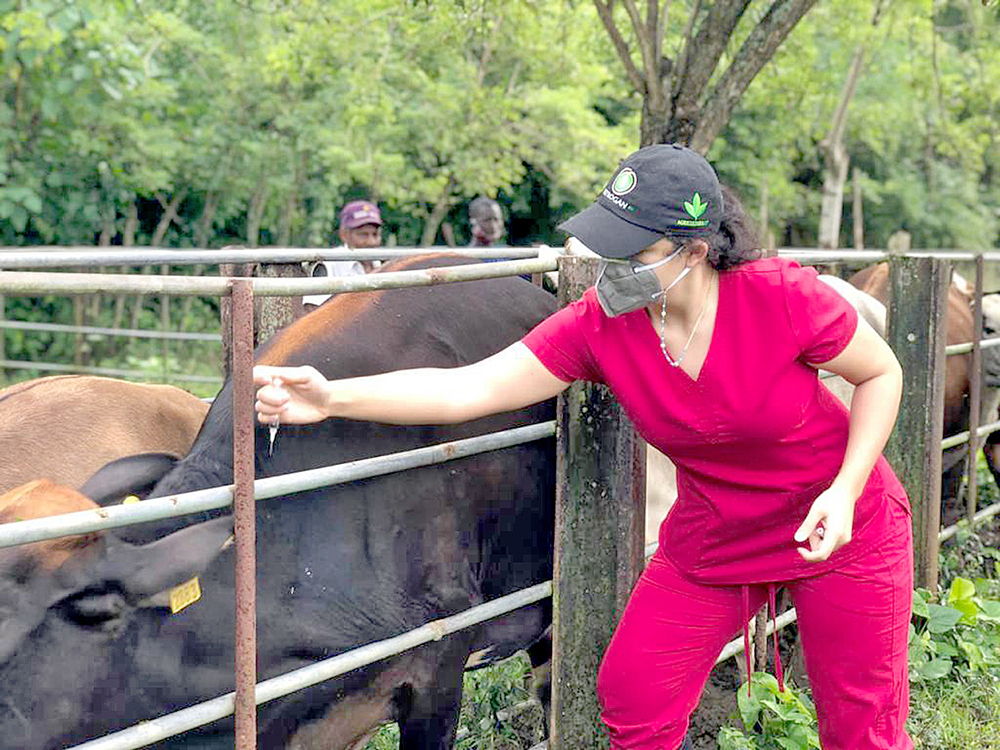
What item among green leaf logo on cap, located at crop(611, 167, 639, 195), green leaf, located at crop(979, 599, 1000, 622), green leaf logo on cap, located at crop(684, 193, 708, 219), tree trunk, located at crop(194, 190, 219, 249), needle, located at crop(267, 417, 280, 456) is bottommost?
green leaf, located at crop(979, 599, 1000, 622)

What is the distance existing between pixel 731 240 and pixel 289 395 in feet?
3.44

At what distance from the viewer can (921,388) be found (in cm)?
514

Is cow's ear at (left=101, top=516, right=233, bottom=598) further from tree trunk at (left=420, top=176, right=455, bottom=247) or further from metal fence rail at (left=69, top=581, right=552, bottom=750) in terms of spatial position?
tree trunk at (left=420, top=176, right=455, bottom=247)

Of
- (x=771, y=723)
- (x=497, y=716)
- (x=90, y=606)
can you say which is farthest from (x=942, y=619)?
(x=90, y=606)

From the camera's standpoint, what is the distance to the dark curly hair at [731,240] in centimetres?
282

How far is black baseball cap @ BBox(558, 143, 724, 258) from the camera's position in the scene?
2701 mm

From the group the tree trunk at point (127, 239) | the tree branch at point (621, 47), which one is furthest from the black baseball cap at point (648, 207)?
the tree trunk at point (127, 239)

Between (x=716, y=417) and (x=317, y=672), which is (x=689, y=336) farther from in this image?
(x=317, y=672)

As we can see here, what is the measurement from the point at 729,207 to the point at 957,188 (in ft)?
80.1

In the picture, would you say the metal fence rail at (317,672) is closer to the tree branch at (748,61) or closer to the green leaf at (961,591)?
the green leaf at (961,591)

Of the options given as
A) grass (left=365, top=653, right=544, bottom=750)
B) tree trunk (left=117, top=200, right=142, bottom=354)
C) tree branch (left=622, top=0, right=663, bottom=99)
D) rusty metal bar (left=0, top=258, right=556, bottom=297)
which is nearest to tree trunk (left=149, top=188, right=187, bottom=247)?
tree trunk (left=117, top=200, right=142, bottom=354)

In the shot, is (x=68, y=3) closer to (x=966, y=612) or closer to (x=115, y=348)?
(x=115, y=348)

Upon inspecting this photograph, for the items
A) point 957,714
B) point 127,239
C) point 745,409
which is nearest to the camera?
point 745,409

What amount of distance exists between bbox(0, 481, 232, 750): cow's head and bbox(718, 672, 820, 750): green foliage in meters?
1.97
